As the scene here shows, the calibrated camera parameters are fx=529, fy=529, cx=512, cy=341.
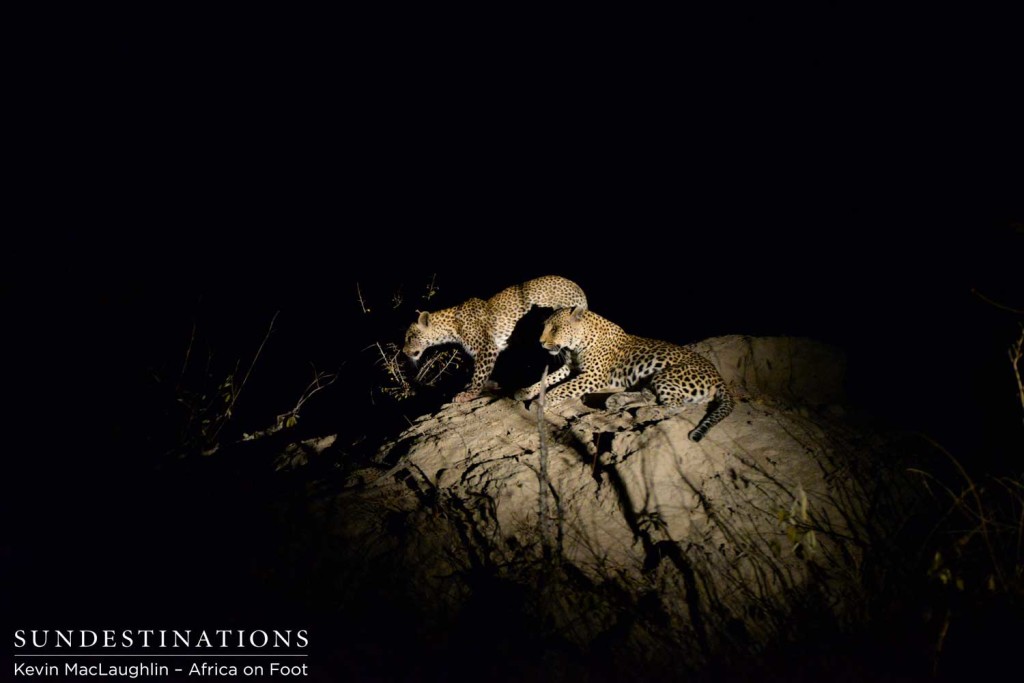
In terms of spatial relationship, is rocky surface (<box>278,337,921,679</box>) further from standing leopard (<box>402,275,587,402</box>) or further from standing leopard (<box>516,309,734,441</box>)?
standing leopard (<box>402,275,587,402</box>)

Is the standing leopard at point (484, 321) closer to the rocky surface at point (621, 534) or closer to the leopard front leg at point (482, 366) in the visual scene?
the leopard front leg at point (482, 366)

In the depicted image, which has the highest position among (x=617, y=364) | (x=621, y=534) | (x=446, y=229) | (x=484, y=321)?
(x=446, y=229)

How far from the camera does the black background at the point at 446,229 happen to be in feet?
13.6

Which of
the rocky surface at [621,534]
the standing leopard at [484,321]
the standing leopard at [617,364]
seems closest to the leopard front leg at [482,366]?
the standing leopard at [484,321]

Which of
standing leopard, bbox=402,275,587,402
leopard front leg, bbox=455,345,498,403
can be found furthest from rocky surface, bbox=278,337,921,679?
standing leopard, bbox=402,275,587,402

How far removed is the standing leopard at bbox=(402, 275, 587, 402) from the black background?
1.45 m

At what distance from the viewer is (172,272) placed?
7.86m

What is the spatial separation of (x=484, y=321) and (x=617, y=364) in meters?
2.13

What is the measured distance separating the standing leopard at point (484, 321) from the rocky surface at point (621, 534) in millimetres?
2864

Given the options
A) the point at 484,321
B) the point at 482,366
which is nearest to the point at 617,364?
the point at 482,366

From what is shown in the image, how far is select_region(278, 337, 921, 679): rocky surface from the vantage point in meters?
2.86

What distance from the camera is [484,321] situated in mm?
7422

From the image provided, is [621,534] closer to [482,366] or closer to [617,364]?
[617,364]

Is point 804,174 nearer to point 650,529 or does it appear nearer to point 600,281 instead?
point 600,281
